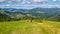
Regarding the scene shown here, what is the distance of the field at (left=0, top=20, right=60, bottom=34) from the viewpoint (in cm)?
165

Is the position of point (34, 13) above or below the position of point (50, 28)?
above

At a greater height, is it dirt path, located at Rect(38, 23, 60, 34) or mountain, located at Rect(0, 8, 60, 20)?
mountain, located at Rect(0, 8, 60, 20)

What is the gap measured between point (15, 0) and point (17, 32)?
433 mm

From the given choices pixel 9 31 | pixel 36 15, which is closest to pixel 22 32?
pixel 9 31

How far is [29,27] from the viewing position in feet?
5.50

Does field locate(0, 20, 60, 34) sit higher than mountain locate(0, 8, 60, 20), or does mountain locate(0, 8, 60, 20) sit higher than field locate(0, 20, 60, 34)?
mountain locate(0, 8, 60, 20)

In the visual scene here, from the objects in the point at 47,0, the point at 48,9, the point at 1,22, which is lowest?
the point at 1,22

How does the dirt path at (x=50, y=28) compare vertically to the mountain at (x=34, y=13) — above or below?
below

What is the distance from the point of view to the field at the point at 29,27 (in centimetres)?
165

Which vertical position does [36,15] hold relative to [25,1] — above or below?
below

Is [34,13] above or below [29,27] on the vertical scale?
above

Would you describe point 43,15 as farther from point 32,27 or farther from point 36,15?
point 32,27

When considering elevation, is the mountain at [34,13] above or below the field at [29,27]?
above

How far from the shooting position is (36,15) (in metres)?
1.72
